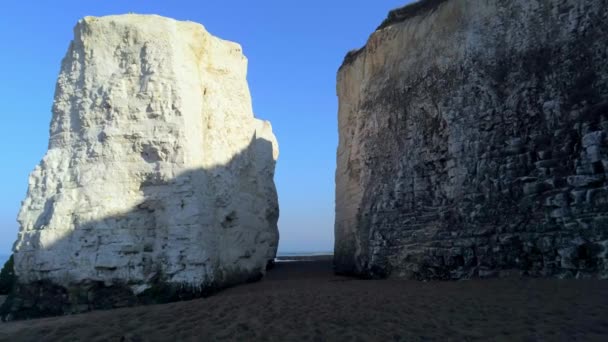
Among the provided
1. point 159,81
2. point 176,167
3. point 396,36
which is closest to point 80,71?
point 159,81

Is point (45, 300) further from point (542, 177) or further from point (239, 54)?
point (542, 177)

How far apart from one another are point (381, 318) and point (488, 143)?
4.67m

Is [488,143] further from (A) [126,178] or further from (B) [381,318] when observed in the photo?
(A) [126,178]

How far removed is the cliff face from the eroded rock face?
422 centimetres

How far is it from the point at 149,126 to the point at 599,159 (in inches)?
309

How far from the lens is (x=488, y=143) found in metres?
8.77

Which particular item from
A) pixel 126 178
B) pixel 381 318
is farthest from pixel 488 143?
pixel 126 178

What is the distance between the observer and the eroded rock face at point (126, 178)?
27.6 feet

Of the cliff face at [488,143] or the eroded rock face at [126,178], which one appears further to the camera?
the eroded rock face at [126,178]

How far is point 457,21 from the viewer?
10.1 meters

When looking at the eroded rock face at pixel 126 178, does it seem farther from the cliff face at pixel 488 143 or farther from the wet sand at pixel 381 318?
the cliff face at pixel 488 143

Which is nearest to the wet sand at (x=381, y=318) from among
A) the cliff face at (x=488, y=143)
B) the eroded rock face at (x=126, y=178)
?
the cliff face at (x=488, y=143)

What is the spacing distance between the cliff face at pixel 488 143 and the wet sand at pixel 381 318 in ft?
3.34

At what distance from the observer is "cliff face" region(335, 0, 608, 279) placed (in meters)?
7.29
